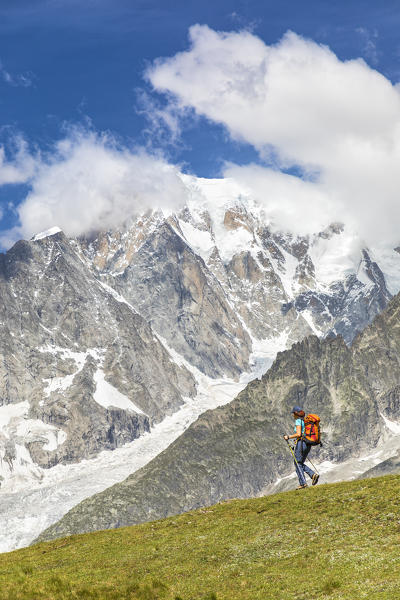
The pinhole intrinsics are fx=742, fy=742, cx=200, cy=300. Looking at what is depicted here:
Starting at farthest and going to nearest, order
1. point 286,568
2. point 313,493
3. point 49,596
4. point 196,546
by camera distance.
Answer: point 313,493, point 196,546, point 286,568, point 49,596

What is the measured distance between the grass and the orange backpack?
4.28 m

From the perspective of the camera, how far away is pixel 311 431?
4612 cm

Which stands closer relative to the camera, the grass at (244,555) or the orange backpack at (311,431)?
the grass at (244,555)

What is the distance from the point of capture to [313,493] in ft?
167

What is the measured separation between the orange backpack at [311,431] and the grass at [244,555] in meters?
4.28

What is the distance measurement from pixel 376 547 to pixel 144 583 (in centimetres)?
1144

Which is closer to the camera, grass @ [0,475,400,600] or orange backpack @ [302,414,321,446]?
grass @ [0,475,400,600]

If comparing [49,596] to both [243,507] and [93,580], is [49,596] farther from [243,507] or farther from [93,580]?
[243,507]

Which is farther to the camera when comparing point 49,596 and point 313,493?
point 313,493

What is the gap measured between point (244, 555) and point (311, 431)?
934 centimetres

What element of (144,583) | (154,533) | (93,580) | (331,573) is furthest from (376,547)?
(154,533)

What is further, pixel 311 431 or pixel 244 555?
pixel 311 431

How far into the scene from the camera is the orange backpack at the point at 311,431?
151 feet

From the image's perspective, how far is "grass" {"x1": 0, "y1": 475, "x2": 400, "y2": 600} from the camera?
33500 millimetres
